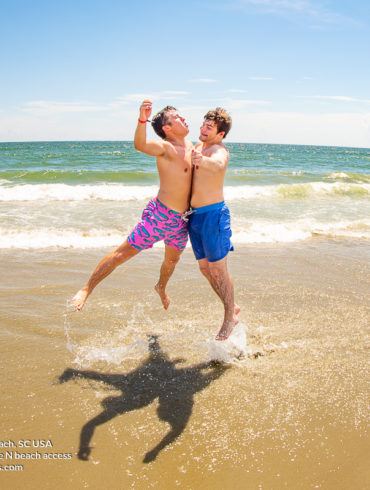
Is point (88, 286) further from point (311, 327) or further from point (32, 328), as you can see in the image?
point (311, 327)

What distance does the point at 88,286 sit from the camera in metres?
3.53

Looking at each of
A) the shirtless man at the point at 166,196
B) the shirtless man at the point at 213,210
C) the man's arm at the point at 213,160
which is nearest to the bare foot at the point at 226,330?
the shirtless man at the point at 213,210

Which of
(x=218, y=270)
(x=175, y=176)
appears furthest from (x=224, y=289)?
(x=175, y=176)

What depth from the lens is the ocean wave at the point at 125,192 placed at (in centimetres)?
1252

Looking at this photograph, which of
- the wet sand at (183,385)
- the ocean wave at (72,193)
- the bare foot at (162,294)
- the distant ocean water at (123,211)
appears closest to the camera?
the wet sand at (183,385)

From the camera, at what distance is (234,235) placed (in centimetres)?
793

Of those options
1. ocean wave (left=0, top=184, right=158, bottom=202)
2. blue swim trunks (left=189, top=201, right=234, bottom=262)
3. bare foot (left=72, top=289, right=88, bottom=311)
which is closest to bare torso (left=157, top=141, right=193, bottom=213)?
blue swim trunks (left=189, top=201, right=234, bottom=262)

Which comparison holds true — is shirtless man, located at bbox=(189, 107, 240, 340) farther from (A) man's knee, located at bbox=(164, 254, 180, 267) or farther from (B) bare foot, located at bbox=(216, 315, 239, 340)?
(A) man's knee, located at bbox=(164, 254, 180, 267)

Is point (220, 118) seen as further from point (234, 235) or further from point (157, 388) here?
point (234, 235)

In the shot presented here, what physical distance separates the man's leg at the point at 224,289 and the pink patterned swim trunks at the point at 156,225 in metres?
0.45

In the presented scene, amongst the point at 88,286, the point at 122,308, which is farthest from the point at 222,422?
the point at 122,308

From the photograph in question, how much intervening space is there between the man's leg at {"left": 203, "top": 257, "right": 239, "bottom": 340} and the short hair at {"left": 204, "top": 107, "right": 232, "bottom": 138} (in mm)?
1114

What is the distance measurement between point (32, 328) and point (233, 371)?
6.26 ft

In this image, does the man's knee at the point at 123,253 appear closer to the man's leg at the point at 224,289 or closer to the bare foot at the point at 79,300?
the bare foot at the point at 79,300
